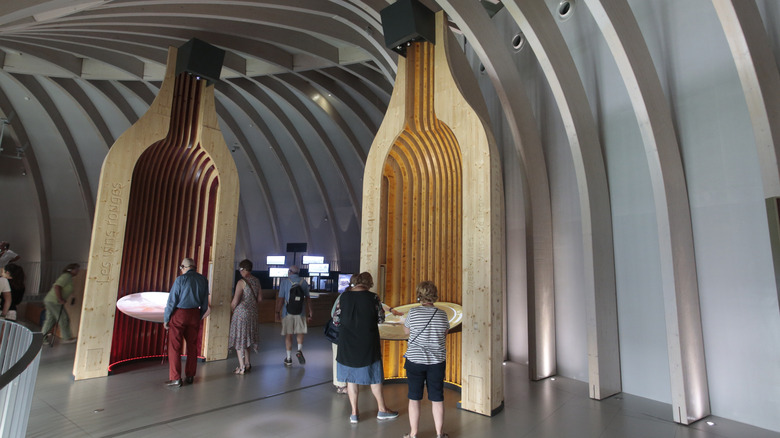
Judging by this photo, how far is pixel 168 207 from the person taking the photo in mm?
7230

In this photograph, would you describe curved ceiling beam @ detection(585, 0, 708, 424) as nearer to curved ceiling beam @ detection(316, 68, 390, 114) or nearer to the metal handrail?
the metal handrail

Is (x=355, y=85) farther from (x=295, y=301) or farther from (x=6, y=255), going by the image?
(x=6, y=255)

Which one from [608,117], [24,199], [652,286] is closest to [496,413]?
[652,286]

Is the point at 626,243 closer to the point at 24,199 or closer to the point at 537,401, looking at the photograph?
the point at 537,401

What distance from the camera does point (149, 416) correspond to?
4.29 metres

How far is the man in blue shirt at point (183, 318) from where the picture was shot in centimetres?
544

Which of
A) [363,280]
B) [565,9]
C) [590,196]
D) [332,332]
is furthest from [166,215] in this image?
[565,9]

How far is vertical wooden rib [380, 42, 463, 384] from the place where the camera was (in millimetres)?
5680

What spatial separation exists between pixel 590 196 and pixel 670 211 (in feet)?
3.26

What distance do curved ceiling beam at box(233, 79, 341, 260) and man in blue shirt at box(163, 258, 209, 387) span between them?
788 cm

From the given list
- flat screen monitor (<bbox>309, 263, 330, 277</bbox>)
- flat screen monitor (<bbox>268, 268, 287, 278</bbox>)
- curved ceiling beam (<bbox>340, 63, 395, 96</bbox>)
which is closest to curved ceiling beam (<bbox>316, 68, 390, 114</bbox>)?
curved ceiling beam (<bbox>340, 63, 395, 96</bbox>)

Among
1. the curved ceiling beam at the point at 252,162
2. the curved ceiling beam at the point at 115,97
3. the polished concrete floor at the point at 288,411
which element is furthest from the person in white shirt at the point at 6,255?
the curved ceiling beam at the point at 252,162

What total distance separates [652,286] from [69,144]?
54.1 ft

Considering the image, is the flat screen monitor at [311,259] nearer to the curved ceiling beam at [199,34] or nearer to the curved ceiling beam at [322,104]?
the curved ceiling beam at [322,104]
